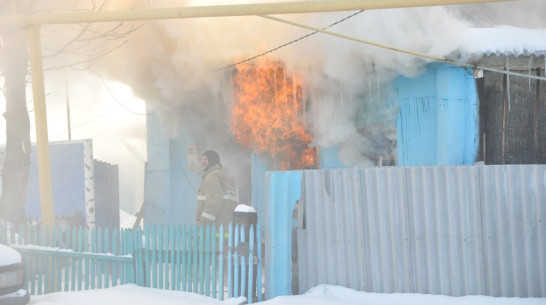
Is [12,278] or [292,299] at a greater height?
[12,278]

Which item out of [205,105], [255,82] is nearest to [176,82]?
[205,105]

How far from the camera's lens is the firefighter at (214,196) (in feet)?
34.8

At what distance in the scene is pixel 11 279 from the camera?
25.8 feet

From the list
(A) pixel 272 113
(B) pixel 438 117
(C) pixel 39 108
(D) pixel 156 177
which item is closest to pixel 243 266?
(C) pixel 39 108

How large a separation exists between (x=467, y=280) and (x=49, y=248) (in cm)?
618

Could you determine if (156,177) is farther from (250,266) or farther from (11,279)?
(11,279)

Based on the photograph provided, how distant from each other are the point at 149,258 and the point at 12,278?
200 centimetres

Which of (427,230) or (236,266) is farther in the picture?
(236,266)

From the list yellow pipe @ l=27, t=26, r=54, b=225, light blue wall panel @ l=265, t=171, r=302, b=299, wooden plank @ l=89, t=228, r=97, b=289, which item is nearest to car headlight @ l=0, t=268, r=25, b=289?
wooden plank @ l=89, t=228, r=97, b=289

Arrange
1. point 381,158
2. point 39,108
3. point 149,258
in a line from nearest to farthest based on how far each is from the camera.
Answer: point 149,258 → point 39,108 → point 381,158

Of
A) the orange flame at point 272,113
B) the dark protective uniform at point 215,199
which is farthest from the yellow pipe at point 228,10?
the orange flame at point 272,113

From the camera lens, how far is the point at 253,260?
28.0 ft

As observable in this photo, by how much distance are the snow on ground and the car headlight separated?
391 millimetres

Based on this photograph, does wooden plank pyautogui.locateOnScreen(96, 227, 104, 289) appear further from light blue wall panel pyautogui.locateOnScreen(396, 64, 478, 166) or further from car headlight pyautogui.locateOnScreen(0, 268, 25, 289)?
light blue wall panel pyautogui.locateOnScreen(396, 64, 478, 166)
